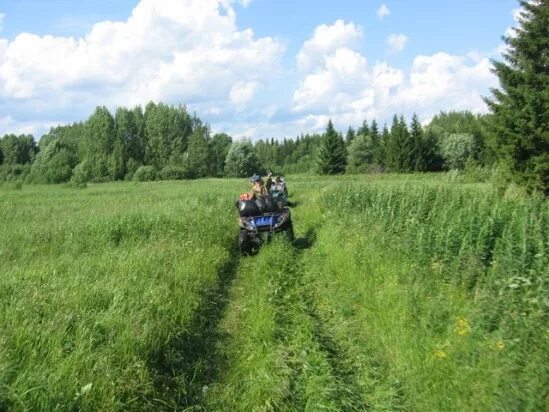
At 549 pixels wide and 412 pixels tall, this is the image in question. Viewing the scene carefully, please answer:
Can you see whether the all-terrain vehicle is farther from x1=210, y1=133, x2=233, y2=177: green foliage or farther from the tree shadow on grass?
x1=210, y1=133, x2=233, y2=177: green foliage

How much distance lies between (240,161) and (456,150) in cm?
3743

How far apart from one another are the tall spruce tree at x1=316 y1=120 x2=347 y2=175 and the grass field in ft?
211

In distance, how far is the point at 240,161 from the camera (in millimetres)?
91188

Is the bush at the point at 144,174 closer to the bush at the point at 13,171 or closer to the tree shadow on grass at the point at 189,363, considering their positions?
the bush at the point at 13,171

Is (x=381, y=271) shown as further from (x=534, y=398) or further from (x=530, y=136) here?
(x=530, y=136)

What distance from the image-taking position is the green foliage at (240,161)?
3595 inches

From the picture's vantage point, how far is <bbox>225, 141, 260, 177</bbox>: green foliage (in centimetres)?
9131

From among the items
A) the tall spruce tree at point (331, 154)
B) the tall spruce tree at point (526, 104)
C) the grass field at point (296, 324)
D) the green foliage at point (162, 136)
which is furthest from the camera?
the green foliage at point (162, 136)

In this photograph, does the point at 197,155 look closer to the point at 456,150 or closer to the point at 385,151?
the point at 385,151

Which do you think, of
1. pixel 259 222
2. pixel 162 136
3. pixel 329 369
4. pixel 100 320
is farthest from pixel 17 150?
pixel 329 369

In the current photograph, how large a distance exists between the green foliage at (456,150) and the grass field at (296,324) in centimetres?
7142

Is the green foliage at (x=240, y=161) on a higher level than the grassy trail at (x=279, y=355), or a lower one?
higher

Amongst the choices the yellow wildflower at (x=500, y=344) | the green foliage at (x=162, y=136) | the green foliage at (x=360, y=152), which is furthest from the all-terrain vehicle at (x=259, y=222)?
the green foliage at (x=162, y=136)

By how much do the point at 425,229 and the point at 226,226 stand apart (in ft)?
24.3
